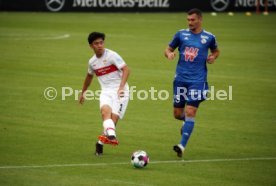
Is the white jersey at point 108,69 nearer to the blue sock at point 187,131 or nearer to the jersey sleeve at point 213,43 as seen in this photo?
the blue sock at point 187,131

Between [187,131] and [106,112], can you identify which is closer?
[106,112]

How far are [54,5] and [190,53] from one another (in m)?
34.6

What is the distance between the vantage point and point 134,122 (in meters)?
18.1

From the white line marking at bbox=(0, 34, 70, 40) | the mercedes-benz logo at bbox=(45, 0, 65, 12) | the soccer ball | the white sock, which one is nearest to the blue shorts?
the white sock

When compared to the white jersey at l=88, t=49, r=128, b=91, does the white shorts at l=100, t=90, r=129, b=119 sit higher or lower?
lower

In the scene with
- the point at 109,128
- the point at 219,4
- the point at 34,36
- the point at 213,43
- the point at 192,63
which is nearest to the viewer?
the point at 109,128

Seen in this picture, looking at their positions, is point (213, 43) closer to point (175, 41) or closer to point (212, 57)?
point (212, 57)

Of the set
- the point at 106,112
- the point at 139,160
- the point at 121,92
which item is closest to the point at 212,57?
the point at 121,92

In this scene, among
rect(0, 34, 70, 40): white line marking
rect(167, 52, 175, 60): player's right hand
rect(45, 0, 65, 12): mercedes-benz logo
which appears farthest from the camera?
rect(45, 0, 65, 12): mercedes-benz logo

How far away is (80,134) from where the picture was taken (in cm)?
1656

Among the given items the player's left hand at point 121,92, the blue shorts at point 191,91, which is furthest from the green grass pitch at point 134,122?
the player's left hand at point 121,92

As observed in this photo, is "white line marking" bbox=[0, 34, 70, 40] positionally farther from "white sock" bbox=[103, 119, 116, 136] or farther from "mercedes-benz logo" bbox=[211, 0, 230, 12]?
"white sock" bbox=[103, 119, 116, 136]

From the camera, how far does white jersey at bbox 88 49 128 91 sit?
14.3 metres

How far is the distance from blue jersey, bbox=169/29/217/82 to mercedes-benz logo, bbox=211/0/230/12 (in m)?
37.0
